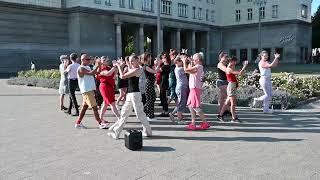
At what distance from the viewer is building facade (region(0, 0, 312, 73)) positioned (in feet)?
161

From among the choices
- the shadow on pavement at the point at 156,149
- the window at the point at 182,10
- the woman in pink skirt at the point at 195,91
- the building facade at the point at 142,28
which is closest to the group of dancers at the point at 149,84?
the woman in pink skirt at the point at 195,91

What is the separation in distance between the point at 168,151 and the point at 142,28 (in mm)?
52935

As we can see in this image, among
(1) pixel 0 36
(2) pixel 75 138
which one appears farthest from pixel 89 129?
(1) pixel 0 36

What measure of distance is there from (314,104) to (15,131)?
988 cm

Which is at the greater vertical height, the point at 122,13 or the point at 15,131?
the point at 122,13

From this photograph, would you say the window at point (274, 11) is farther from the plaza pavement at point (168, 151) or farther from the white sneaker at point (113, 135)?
the white sneaker at point (113, 135)

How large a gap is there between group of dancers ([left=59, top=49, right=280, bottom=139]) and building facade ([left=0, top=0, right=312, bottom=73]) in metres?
36.6

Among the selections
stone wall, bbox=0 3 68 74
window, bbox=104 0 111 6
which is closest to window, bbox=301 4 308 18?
window, bbox=104 0 111 6

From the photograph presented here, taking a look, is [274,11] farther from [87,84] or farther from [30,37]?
[87,84]

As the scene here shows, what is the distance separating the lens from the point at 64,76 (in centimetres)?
1494

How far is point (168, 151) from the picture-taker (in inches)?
339

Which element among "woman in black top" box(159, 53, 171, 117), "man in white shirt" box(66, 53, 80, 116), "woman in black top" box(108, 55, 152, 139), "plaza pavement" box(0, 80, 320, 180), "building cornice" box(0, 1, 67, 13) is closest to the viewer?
"plaza pavement" box(0, 80, 320, 180)

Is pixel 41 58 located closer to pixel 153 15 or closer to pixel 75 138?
pixel 153 15

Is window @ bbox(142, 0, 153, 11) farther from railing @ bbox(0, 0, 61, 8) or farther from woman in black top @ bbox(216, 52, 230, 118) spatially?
woman in black top @ bbox(216, 52, 230, 118)
